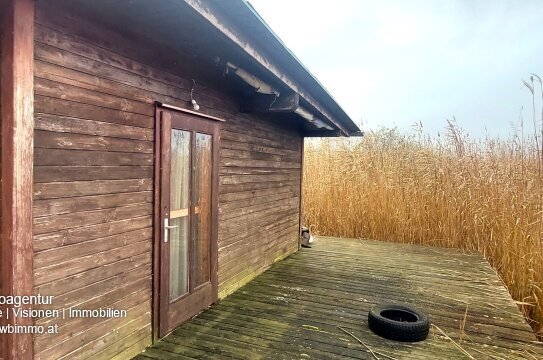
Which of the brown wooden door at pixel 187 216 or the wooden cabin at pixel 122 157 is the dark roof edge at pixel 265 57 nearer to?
the wooden cabin at pixel 122 157

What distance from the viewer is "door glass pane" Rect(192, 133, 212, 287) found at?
3270mm

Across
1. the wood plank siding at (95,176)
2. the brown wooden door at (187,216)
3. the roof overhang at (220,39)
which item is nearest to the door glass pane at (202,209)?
the brown wooden door at (187,216)

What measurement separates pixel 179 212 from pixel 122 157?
0.79 meters

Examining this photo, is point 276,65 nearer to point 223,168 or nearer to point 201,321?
point 223,168

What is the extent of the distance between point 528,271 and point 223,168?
11.4ft

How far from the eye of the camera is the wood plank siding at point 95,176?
1.89 metres

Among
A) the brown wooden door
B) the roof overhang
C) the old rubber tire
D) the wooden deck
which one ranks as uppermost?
the roof overhang

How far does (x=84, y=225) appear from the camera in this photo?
7.05ft

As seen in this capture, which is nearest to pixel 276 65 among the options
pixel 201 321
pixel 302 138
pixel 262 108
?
pixel 262 108

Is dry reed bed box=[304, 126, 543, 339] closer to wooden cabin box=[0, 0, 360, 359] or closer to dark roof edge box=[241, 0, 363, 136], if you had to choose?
dark roof edge box=[241, 0, 363, 136]

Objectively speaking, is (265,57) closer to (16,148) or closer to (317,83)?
(317,83)

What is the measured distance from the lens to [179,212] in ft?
9.98

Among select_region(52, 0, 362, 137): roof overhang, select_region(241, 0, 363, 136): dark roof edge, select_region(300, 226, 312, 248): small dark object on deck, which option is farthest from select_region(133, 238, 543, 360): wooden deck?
select_region(241, 0, 363, 136): dark roof edge

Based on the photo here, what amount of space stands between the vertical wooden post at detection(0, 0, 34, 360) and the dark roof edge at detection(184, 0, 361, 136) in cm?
80
